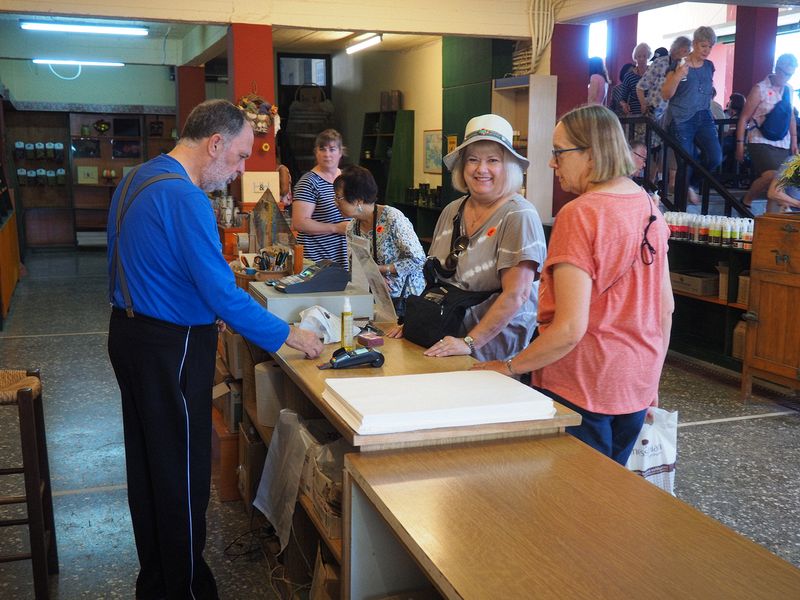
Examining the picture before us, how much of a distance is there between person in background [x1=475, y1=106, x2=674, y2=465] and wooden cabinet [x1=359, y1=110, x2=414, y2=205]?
1113cm

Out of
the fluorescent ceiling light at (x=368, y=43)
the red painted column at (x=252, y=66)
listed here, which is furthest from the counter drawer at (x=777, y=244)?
the fluorescent ceiling light at (x=368, y=43)

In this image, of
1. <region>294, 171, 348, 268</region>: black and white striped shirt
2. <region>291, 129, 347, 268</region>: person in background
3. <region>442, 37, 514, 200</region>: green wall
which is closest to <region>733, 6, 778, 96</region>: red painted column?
<region>442, 37, 514, 200</region>: green wall

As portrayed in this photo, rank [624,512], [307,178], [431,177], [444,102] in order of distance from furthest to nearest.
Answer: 1. [431,177]
2. [444,102]
3. [307,178]
4. [624,512]

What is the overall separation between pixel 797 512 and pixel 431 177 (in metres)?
9.32

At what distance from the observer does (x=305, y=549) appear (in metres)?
3.08

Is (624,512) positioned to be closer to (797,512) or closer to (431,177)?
(797,512)

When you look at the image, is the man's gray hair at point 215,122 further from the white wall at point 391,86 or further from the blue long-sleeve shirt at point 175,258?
the white wall at point 391,86

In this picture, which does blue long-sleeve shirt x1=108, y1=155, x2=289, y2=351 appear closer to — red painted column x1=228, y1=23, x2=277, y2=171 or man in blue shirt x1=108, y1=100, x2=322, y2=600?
man in blue shirt x1=108, y1=100, x2=322, y2=600

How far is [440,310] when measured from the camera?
10.1 feet

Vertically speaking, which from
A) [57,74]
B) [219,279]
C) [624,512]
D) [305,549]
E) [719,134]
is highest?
[57,74]

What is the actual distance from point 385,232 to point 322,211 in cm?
143

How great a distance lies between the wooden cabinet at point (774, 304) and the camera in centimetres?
542

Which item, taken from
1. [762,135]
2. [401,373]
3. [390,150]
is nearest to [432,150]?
[390,150]

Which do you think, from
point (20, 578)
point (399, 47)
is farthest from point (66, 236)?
point (20, 578)
